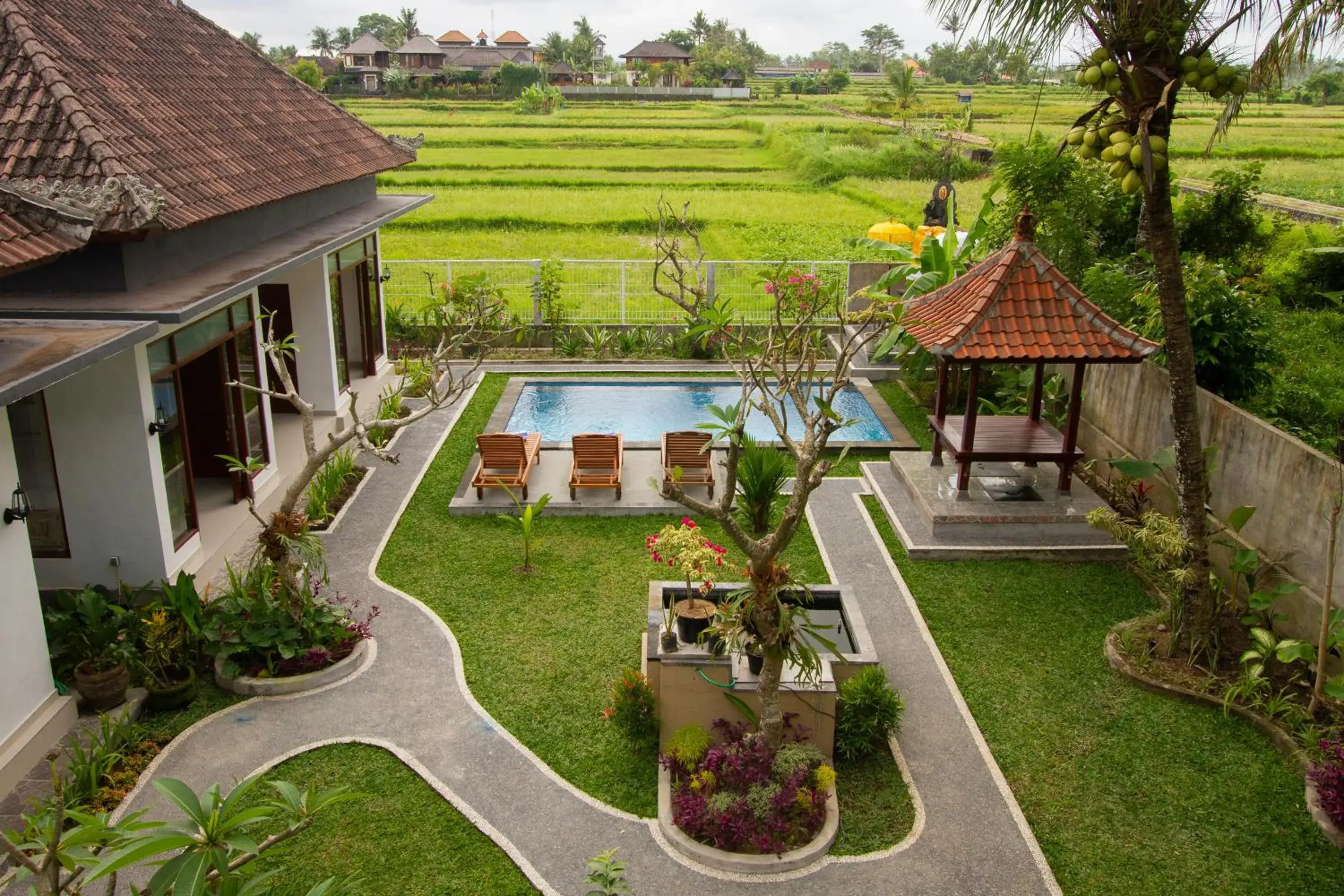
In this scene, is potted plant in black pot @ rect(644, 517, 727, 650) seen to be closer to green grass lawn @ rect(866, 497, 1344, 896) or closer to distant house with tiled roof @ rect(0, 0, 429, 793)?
green grass lawn @ rect(866, 497, 1344, 896)

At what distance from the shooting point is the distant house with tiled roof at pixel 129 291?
816 cm

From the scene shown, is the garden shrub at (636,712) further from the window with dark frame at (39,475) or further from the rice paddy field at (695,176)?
the rice paddy field at (695,176)

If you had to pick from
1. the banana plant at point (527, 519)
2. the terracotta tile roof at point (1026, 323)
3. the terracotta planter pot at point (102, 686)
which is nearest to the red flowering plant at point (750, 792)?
the banana plant at point (527, 519)

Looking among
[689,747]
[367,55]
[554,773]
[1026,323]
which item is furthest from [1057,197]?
[367,55]

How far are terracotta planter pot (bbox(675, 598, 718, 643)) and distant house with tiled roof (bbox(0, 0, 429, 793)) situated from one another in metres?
4.53

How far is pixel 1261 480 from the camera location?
10.1 m

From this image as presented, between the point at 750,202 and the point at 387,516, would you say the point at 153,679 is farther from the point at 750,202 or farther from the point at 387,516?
the point at 750,202

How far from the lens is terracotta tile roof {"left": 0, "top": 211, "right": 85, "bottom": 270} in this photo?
7719mm

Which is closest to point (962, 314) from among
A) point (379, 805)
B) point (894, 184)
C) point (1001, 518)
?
point (1001, 518)

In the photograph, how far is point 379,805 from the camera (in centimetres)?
770

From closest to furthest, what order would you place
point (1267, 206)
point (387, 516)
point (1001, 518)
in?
point (1001, 518) → point (387, 516) → point (1267, 206)

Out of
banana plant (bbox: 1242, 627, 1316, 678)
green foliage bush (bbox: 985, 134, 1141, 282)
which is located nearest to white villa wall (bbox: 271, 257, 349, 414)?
green foliage bush (bbox: 985, 134, 1141, 282)

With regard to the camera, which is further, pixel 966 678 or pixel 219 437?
pixel 219 437

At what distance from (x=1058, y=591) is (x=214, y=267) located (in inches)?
373
